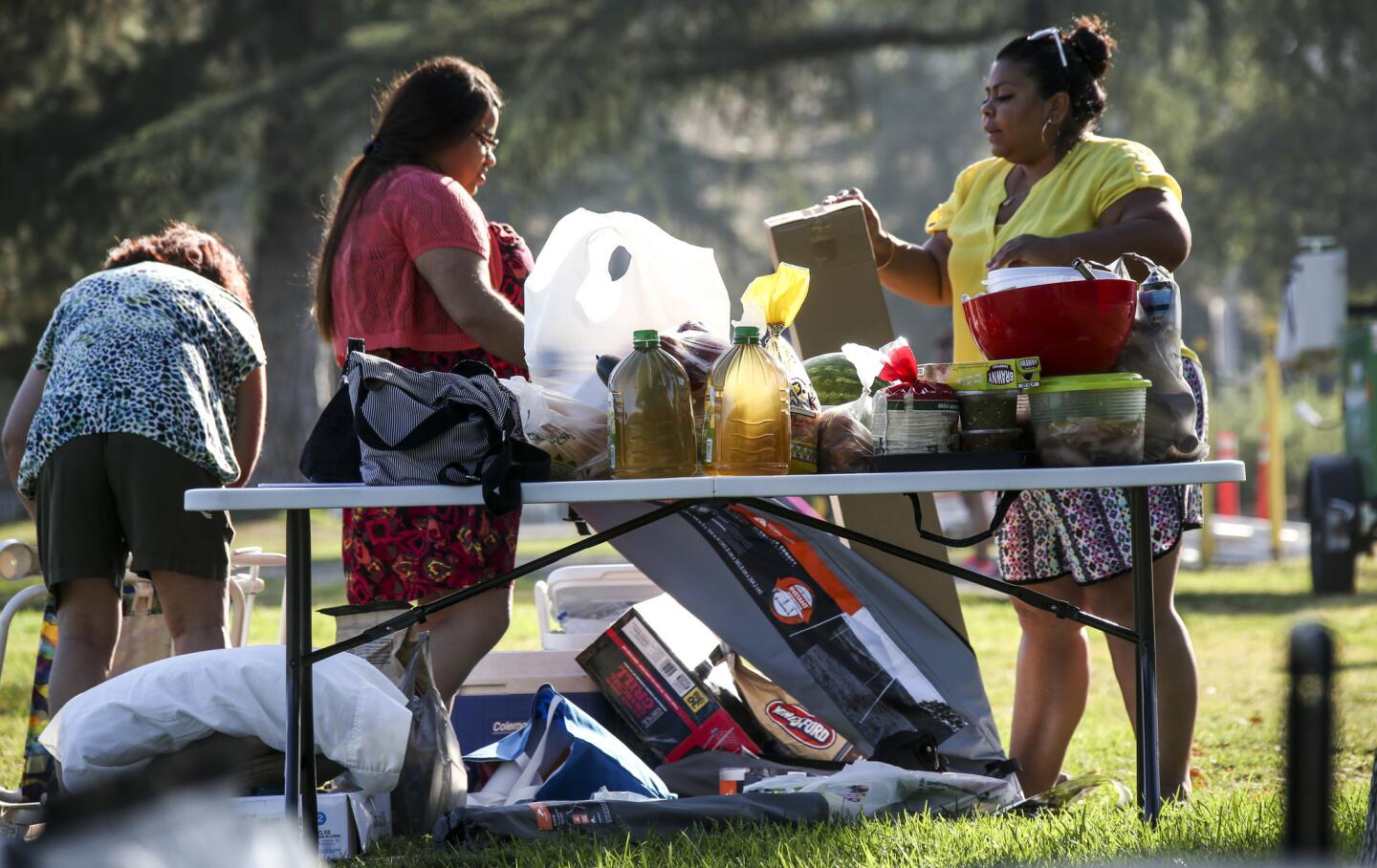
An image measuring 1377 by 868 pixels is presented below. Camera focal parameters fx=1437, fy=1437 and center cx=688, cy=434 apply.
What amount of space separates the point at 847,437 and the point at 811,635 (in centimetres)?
86

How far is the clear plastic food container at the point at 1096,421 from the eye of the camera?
8.27 ft

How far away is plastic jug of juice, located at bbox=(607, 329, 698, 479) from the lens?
2.56 meters

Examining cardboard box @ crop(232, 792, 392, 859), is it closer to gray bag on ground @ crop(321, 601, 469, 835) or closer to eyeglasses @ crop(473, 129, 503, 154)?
gray bag on ground @ crop(321, 601, 469, 835)

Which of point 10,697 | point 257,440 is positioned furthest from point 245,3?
point 257,440

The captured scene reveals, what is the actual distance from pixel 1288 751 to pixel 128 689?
2.51 m

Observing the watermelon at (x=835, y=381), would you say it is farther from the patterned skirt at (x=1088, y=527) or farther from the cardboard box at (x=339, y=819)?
the cardboard box at (x=339, y=819)

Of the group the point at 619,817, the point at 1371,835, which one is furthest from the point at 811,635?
the point at 1371,835

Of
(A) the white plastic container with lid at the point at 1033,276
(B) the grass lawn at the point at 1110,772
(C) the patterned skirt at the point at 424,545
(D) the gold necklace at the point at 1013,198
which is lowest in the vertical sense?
(B) the grass lawn at the point at 1110,772

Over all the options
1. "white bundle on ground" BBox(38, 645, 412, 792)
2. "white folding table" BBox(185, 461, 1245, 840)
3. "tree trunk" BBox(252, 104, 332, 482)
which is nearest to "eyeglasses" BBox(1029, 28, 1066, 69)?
"white folding table" BBox(185, 461, 1245, 840)

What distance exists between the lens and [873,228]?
364 centimetres

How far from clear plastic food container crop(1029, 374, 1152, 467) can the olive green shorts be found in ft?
6.68

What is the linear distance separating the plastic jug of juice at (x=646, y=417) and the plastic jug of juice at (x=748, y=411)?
61 millimetres

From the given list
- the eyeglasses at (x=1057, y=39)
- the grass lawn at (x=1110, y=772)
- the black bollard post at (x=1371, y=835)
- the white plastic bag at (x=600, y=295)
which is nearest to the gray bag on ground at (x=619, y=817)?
the grass lawn at (x=1110, y=772)

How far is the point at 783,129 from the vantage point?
50.3 ft
